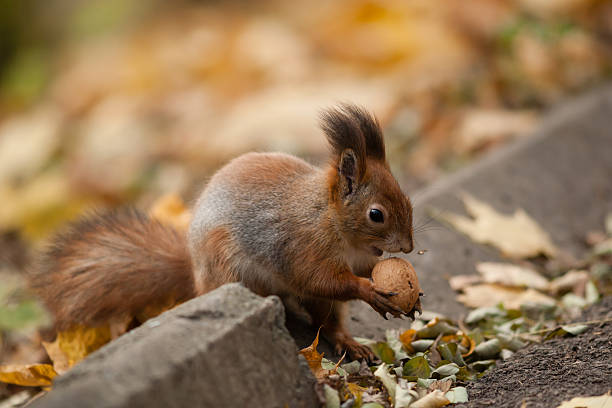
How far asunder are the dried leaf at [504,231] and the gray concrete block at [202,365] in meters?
1.69

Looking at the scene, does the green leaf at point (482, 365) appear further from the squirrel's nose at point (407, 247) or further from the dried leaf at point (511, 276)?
the dried leaf at point (511, 276)

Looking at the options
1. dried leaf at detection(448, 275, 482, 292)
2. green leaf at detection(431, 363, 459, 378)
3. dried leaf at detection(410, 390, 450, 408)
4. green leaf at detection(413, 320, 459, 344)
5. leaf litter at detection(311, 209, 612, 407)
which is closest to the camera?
dried leaf at detection(410, 390, 450, 408)

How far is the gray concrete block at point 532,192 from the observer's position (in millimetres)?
2855

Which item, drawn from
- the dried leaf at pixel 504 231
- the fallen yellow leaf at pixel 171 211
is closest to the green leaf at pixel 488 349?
the dried leaf at pixel 504 231

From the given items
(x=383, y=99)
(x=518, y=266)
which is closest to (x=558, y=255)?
(x=518, y=266)

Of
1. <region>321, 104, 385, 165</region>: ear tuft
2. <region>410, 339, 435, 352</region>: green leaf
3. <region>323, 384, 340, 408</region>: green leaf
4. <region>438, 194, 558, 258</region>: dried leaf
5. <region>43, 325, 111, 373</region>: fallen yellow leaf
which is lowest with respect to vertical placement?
<region>43, 325, 111, 373</region>: fallen yellow leaf

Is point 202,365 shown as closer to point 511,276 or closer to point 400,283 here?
point 400,283

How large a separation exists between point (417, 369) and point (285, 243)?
560 millimetres

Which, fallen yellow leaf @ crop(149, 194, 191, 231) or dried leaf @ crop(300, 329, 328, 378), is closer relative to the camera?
dried leaf @ crop(300, 329, 328, 378)

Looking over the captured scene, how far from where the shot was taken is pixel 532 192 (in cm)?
368

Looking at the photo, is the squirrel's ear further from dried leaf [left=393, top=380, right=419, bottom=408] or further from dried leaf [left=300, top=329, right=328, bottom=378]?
dried leaf [left=393, top=380, right=419, bottom=408]

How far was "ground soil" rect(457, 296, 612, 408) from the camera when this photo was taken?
6.06ft

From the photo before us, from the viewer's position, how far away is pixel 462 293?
9.20 ft

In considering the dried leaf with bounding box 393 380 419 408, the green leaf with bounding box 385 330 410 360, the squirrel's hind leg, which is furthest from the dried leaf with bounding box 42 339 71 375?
the dried leaf with bounding box 393 380 419 408
